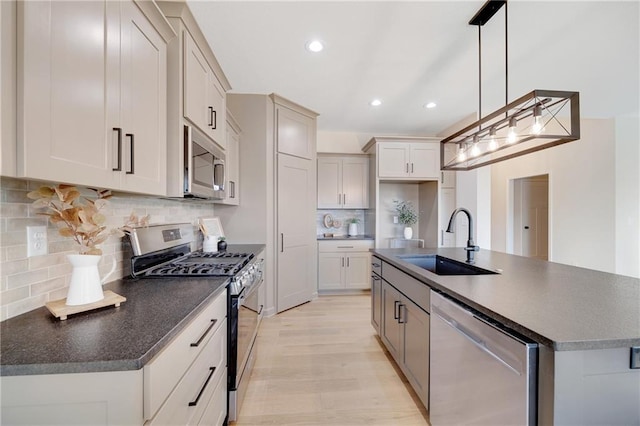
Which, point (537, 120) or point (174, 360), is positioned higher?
point (537, 120)

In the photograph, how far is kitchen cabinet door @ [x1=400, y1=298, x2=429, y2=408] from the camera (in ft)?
5.16

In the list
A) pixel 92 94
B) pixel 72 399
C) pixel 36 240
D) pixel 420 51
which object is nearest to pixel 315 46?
pixel 420 51

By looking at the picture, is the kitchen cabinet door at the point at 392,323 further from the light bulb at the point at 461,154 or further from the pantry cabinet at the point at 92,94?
the pantry cabinet at the point at 92,94

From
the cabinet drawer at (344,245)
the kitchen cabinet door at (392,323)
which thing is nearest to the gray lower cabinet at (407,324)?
the kitchen cabinet door at (392,323)

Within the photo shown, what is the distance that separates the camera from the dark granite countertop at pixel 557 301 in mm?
794

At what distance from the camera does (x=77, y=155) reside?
2.89ft

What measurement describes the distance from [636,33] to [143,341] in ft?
12.6

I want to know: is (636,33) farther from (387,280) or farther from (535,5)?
(387,280)

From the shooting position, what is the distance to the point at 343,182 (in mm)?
4453

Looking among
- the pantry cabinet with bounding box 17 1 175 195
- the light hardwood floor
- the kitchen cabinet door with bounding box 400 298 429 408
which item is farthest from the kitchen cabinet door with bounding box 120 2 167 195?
the kitchen cabinet door with bounding box 400 298 429 408

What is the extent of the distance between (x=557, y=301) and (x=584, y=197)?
14.6 ft

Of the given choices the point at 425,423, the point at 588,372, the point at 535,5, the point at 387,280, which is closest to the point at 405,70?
the point at 535,5

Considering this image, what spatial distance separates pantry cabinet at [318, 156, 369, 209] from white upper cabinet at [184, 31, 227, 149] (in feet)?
7.53

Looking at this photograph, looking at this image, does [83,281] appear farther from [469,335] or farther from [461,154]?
[461,154]
